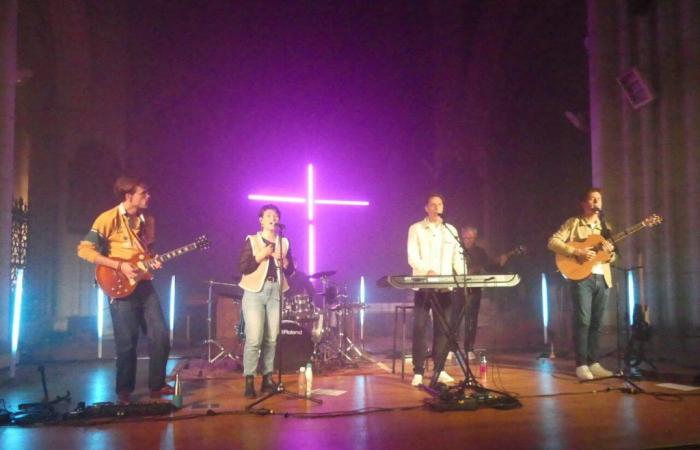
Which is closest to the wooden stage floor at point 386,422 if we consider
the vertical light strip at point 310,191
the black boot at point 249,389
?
the black boot at point 249,389

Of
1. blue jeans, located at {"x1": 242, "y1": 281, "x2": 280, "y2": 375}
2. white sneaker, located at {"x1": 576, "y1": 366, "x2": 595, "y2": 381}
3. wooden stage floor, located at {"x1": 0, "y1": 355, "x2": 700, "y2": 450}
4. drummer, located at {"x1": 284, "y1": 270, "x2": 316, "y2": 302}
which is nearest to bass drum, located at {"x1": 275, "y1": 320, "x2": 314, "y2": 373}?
drummer, located at {"x1": 284, "y1": 270, "x2": 316, "y2": 302}

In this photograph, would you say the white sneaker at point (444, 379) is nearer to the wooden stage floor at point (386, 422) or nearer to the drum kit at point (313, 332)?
the wooden stage floor at point (386, 422)

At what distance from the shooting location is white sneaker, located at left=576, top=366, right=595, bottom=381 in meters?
6.47

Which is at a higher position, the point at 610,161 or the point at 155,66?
the point at 155,66

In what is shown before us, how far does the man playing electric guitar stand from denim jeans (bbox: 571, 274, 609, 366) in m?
4.66

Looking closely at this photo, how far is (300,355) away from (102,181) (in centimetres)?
666

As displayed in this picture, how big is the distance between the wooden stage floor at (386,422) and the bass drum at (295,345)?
107 centimetres

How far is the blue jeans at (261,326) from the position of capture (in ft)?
18.6

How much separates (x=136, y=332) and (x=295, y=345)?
2632 mm

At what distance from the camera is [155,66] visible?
12.5m

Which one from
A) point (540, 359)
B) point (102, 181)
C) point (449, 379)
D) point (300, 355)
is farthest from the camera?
point (102, 181)

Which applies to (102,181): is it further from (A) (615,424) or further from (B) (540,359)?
(A) (615,424)

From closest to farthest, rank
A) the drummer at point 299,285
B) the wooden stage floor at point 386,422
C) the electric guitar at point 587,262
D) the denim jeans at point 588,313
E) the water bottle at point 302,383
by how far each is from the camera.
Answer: the wooden stage floor at point 386,422 < the water bottle at point 302,383 < the electric guitar at point 587,262 < the denim jeans at point 588,313 < the drummer at point 299,285

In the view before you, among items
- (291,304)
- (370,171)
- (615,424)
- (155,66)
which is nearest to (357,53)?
(370,171)
